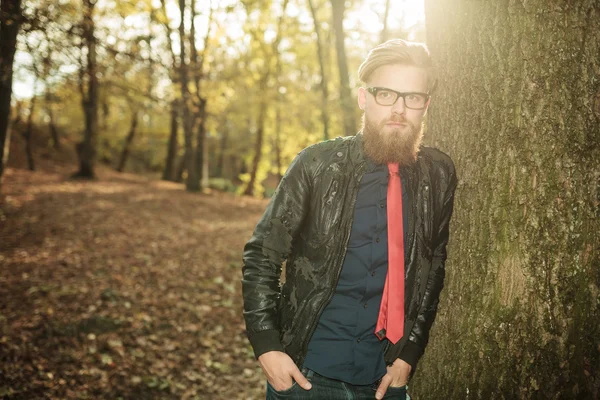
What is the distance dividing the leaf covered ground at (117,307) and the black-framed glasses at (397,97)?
4.04 metres

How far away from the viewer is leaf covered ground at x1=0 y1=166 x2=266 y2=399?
14.6 ft

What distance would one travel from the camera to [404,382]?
6.60 ft

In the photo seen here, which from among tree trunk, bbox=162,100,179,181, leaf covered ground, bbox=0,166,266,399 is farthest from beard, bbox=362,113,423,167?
tree trunk, bbox=162,100,179,181

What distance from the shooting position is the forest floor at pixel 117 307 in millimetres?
4465

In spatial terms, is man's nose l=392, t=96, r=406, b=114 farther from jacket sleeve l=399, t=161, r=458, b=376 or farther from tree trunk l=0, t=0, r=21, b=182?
tree trunk l=0, t=0, r=21, b=182

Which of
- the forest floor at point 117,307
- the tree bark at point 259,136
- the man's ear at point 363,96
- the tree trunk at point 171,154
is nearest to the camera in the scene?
the man's ear at point 363,96

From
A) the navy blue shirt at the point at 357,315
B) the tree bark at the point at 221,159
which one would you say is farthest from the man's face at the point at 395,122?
the tree bark at the point at 221,159

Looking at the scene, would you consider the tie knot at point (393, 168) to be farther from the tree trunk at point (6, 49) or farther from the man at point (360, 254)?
the tree trunk at point (6, 49)

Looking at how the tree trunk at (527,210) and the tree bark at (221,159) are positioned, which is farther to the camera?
the tree bark at (221,159)

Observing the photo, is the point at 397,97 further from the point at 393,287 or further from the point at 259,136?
the point at 259,136

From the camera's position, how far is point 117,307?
5957mm

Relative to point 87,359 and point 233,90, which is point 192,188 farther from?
point 87,359

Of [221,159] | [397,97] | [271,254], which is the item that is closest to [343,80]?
[397,97]

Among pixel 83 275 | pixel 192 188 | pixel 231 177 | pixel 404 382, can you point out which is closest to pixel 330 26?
pixel 192 188
